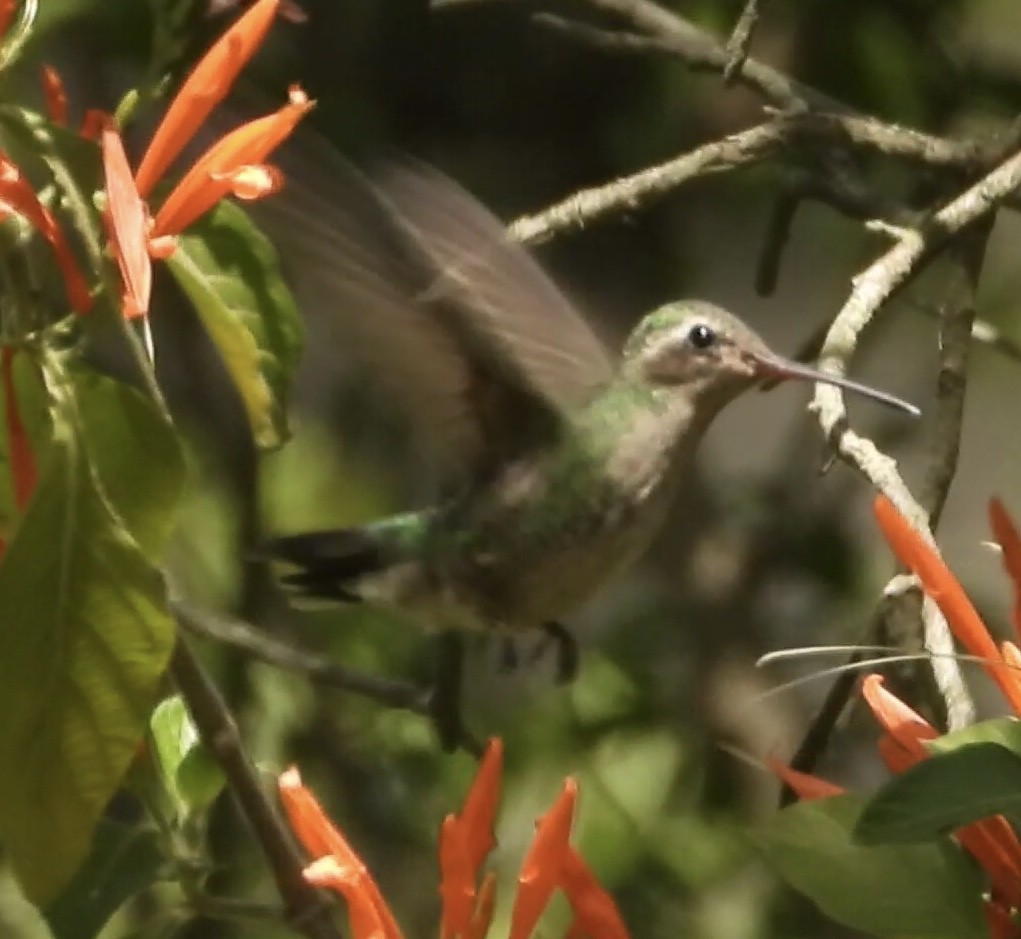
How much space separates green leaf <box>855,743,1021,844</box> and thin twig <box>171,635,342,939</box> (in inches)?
6.6

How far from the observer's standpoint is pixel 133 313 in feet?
1.42

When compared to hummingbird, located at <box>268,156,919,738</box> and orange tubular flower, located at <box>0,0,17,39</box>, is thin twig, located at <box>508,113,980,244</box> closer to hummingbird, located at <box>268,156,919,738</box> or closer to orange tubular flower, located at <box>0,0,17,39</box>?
hummingbird, located at <box>268,156,919,738</box>

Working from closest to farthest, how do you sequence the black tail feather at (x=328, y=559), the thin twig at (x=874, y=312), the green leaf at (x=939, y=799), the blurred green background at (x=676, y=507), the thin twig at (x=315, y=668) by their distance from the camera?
the green leaf at (x=939, y=799) → the thin twig at (x=874, y=312) → the thin twig at (x=315, y=668) → the black tail feather at (x=328, y=559) → the blurred green background at (x=676, y=507)

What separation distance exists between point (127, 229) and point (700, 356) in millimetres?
478

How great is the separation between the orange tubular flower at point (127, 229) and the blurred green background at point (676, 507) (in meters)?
0.52

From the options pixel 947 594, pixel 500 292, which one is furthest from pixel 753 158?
pixel 947 594

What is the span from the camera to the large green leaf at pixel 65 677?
411 mm

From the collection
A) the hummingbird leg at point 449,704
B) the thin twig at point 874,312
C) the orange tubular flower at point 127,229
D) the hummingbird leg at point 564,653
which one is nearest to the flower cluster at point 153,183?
the orange tubular flower at point 127,229

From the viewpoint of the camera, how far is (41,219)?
435 millimetres

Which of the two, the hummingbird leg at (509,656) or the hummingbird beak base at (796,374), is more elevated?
the hummingbird beak base at (796,374)

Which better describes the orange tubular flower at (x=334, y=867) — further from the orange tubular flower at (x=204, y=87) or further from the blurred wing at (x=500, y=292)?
the blurred wing at (x=500, y=292)

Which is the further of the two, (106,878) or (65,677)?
(106,878)

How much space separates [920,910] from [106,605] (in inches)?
9.3

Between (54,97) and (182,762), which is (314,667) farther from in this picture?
(54,97)
